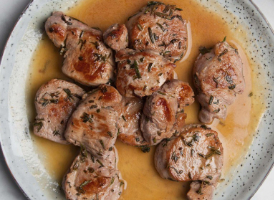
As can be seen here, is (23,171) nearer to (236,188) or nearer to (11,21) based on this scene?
(11,21)

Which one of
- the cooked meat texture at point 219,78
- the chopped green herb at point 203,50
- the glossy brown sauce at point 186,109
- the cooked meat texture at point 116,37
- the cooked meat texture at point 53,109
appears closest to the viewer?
the cooked meat texture at point 116,37

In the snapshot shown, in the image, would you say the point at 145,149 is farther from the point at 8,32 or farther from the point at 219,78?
the point at 8,32

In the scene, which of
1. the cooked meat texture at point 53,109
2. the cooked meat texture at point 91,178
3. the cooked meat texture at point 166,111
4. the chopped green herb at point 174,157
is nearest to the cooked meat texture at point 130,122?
the cooked meat texture at point 166,111

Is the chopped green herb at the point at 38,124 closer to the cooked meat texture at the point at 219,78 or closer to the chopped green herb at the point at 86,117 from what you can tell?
the chopped green herb at the point at 86,117

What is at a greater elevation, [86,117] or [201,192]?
[86,117]

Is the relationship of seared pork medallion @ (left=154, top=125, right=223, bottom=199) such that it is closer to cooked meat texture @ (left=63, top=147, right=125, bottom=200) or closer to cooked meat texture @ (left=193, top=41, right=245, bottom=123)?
cooked meat texture @ (left=193, top=41, right=245, bottom=123)

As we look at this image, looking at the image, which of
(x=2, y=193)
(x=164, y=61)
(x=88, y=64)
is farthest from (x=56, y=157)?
(x=164, y=61)

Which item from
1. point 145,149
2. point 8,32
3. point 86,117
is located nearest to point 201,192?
point 145,149
